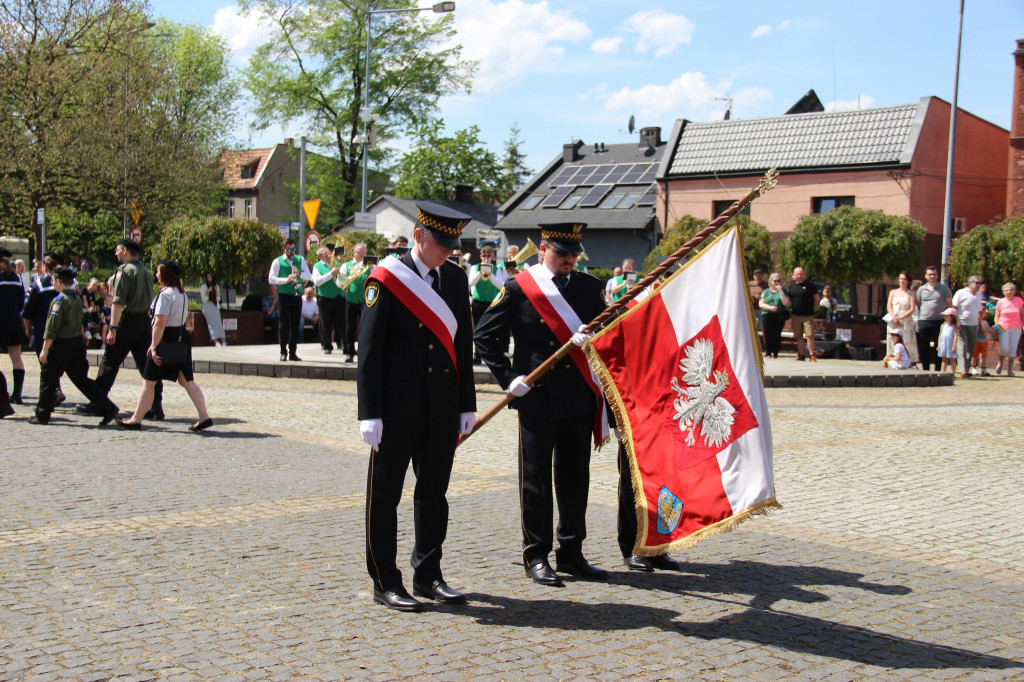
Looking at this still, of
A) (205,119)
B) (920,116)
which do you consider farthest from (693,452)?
(205,119)

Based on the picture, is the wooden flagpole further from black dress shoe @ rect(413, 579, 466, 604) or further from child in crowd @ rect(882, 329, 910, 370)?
child in crowd @ rect(882, 329, 910, 370)

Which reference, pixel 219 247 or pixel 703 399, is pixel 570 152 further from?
pixel 703 399

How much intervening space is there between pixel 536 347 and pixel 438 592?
1484 millimetres

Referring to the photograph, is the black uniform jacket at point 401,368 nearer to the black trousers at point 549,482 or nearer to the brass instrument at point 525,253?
the black trousers at point 549,482

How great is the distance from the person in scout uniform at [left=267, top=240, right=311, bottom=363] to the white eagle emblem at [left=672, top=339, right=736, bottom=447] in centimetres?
1268

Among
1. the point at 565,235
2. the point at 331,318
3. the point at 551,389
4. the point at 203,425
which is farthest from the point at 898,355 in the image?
the point at 551,389

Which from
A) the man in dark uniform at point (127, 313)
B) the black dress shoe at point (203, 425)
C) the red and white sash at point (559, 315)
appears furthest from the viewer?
the man in dark uniform at point (127, 313)

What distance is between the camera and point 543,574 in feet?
18.4

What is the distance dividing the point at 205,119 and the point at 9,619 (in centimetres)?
5915

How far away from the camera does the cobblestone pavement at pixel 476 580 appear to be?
14.5 ft

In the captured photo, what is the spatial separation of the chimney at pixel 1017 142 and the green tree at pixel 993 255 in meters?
9.74

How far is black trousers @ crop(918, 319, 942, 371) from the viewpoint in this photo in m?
20.1

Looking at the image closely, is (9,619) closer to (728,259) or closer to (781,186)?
(728,259)


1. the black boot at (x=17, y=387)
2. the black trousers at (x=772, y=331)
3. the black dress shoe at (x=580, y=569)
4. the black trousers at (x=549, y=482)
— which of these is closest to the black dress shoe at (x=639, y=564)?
the black dress shoe at (x=580, y=569)
